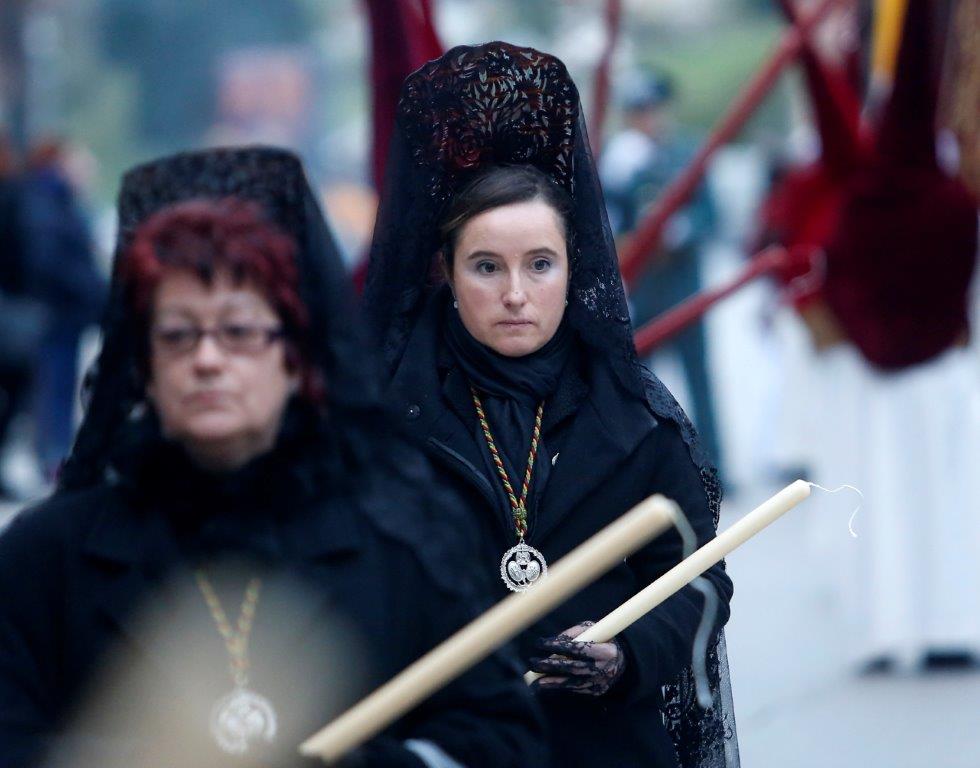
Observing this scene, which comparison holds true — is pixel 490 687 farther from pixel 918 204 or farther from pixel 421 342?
pixel 918 204

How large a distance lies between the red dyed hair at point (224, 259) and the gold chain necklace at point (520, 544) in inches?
31.4

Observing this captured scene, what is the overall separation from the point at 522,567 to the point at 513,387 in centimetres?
32

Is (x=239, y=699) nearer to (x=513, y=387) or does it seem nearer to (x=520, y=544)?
(x=520, y=544)

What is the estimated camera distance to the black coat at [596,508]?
3.28 metres

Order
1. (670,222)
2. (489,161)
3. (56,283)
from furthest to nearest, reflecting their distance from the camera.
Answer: (56,283), (670,222), (489,161)

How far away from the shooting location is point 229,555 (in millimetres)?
2510

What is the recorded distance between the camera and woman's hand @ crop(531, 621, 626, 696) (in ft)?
10.3

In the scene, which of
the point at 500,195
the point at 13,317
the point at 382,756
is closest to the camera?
the point at 382,756

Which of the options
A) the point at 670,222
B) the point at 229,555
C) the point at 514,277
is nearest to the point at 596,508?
the point at 514,277

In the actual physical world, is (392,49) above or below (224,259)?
above

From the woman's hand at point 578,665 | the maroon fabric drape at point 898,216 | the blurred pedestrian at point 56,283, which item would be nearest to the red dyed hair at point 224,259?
the woman's hand at point 578,665

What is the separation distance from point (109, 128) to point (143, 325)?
71.3ft

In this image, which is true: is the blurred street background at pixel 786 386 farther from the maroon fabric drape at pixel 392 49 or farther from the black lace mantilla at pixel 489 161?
the black lace mantilla at pixel 489 161

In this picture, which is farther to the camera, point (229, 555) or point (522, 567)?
point (522, 567)
